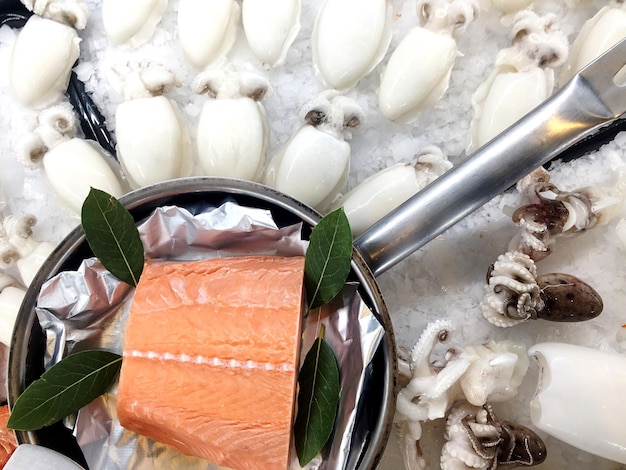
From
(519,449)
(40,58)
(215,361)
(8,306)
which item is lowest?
(519,449)

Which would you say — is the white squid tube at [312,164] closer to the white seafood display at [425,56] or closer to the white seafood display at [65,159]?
the white seafood display at [425,56]

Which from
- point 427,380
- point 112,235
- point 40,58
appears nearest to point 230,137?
point 112,235

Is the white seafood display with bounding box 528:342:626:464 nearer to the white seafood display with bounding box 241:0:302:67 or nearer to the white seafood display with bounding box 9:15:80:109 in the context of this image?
the white seafood display with bounding box 241:0:302:67

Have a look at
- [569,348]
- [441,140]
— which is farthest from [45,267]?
[569,348]

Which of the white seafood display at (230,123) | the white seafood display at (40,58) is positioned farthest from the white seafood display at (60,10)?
the white seafood display at (230,123)

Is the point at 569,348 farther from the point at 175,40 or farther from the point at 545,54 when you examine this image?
the point at 175,40

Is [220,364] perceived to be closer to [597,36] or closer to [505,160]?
[505,160]
